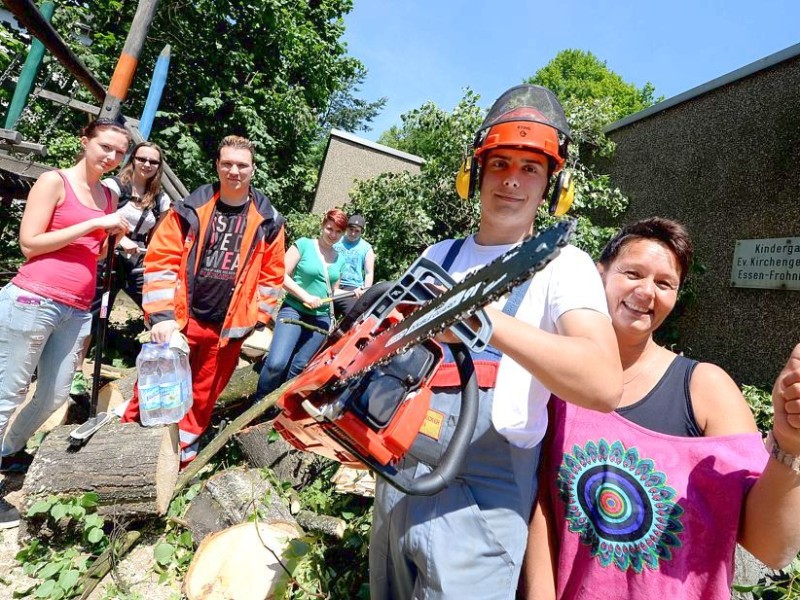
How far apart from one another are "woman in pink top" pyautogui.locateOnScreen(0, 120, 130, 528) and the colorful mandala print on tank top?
249 centimetres

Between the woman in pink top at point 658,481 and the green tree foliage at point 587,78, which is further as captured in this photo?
the green tree foliage at point 587,78

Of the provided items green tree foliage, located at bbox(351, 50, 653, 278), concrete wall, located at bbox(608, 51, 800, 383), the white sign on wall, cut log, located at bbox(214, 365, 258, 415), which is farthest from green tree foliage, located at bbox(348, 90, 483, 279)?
cut log, located at bbox(214, 365, 258, 415)

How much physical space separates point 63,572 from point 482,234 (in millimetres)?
2548

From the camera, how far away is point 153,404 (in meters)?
2.64

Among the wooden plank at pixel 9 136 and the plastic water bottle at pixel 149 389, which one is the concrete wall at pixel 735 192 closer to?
the plastic water bottle at pixel 149 389

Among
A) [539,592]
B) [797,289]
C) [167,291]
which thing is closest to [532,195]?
[539,592]

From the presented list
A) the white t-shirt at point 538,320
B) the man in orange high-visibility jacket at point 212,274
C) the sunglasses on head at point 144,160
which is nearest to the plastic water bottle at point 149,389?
the man in orange high-visibility jacket at point 212,274

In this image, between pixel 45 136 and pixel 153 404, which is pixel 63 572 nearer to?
pixel 153 404

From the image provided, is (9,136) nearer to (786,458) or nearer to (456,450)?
(456,450)

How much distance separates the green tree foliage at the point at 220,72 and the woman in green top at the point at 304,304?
7687 millimetres

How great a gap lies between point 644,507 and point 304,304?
3.02 meters

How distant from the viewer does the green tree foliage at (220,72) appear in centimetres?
1021

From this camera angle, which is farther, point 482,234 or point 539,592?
point 482,234

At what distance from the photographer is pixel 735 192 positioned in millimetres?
4695
